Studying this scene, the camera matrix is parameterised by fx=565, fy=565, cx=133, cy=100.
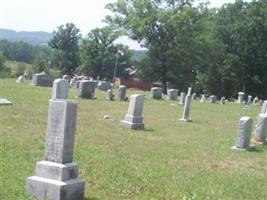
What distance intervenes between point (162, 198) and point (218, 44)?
53932 mm

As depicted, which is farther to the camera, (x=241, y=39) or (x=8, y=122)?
(x=241, y=39)

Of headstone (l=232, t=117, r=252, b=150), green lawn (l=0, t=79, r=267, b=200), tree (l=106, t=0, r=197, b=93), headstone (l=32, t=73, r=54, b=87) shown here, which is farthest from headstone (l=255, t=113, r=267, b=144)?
tree (l=106, t=0, r=197, b=93)

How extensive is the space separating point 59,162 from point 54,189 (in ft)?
1.25

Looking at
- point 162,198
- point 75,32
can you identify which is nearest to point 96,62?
point 75,32

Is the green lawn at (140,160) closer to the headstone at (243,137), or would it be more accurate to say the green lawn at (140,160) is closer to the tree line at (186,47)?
the headstone at (243,137)

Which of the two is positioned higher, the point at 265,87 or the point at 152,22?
the point at 152,22

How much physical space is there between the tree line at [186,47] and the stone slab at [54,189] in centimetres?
4527

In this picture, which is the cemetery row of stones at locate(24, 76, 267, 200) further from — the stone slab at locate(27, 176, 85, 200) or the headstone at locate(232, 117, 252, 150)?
the headstone at locate(232, 117, 252, 150)

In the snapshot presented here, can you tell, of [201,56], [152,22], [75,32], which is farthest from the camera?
[75,32]

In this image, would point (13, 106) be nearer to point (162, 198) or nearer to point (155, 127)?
point (155, 127)

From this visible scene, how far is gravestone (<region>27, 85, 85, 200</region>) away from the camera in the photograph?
24.9 feet

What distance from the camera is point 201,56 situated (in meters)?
57.4

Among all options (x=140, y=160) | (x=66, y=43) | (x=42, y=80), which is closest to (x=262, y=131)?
(x=140, y=160)

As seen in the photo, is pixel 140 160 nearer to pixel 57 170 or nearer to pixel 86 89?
pixel 57 170
